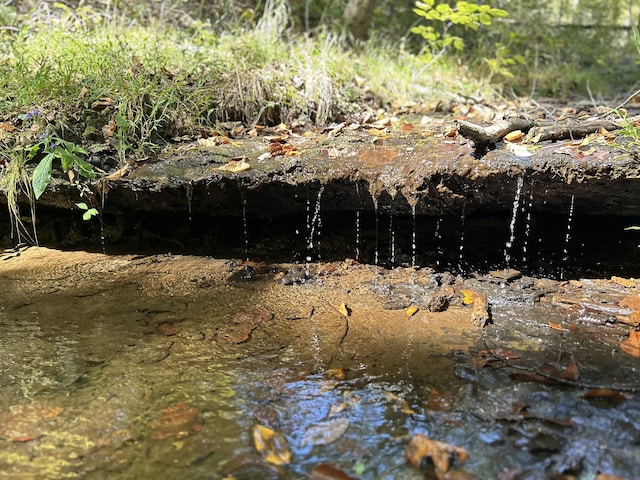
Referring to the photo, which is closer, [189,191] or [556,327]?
[556,327]

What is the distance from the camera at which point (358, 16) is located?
21.4ft

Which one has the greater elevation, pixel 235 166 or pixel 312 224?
pixel 235 166

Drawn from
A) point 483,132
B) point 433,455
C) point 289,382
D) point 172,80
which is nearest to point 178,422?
point 289,382

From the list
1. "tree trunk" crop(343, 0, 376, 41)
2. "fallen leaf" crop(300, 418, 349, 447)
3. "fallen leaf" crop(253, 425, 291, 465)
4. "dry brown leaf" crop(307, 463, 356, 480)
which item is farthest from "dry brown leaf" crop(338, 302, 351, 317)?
"tree trunk" crop(343, 0, 376, 41)

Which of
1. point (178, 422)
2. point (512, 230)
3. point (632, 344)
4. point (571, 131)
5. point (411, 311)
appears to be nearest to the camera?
point (178, 422)

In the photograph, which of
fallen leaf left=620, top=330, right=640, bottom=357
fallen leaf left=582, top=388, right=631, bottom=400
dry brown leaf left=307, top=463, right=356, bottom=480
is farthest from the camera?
fallen leaf left=620, top=330, right=640, bottom=357

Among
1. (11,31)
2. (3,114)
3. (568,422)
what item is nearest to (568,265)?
(568,422)

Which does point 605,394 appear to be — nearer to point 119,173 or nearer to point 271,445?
point 271,445

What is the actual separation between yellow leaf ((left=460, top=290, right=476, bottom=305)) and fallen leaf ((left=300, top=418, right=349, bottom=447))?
51.8 inches

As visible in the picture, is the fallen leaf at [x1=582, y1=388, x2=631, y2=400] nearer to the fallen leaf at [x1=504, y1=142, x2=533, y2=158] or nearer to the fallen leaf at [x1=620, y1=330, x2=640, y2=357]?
the fallen leaf at [x1=620, y1=330, x2=640, y2=357]

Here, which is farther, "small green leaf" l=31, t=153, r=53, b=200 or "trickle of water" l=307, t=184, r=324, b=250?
"trickle of water" l=307, t=184, r=324, b=250

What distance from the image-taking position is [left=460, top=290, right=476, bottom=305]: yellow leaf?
9.12ft

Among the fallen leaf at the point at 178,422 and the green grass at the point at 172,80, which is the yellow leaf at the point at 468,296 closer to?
the fallen leaf at the point at 178,422

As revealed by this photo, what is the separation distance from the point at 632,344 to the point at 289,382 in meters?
1.68
